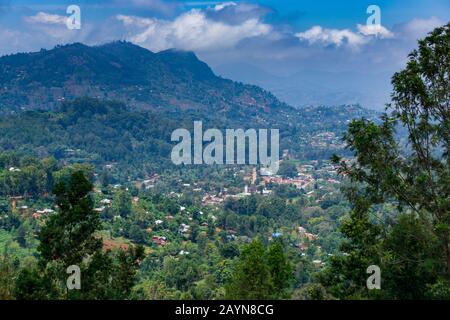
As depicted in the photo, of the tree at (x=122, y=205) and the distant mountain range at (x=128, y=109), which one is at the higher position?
the distant mountain range at (x=128, y=109)

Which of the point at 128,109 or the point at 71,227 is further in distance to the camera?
the point at 128,109

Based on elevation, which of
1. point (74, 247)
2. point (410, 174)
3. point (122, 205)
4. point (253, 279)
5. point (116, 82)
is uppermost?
point (116, 82)

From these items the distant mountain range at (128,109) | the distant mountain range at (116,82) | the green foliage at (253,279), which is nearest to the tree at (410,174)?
the green foliage at (253,279)

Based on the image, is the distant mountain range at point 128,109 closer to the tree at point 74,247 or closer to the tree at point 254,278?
the tree at point 74,247

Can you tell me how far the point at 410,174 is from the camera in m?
6.83

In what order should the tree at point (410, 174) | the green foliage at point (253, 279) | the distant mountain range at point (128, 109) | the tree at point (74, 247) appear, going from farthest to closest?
1. the distant mountain range at point (128, 109)
2. the green foliage at point (253, 279)
3. the tree at point (74, 247)
4. the tree at point (410, 174)

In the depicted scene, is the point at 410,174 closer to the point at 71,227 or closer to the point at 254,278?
the point at 254,278

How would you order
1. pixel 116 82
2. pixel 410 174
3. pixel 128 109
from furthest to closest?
pixel 116 82
pixel 128 109
pixel 410 174

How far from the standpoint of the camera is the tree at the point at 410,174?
6594 millimetres

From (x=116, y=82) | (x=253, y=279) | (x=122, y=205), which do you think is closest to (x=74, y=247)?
(x=253, y=279)

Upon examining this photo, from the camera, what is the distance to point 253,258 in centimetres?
749

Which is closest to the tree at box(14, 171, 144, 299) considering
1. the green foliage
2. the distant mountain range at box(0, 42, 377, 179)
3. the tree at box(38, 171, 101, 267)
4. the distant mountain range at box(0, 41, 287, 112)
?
the tree at box(38, 171, 101, 267)

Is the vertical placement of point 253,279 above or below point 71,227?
below

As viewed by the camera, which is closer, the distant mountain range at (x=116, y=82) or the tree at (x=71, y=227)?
the tree at (x=71, y=227)
